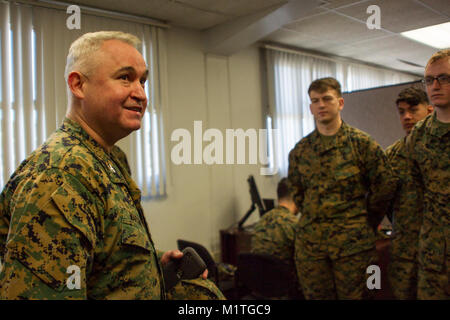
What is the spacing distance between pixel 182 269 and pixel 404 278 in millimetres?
1438

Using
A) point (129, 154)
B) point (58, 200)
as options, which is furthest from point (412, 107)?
point (129, 154)

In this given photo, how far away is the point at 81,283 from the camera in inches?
29.0

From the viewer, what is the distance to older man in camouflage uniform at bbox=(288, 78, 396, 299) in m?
2.00

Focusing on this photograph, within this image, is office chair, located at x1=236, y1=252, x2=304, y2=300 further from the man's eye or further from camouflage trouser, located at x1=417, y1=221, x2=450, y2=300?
the man's eye

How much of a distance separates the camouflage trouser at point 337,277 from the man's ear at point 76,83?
5.37 ft

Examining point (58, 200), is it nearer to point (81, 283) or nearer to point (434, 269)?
point (81, 283)

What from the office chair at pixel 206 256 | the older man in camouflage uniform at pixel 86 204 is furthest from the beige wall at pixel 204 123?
the older man in camouflage uniform at pixel 86 204

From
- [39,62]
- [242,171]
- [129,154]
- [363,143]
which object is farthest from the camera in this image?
[242,171]

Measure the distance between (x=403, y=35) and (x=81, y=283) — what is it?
4.84 m

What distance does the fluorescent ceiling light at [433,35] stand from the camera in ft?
13.6

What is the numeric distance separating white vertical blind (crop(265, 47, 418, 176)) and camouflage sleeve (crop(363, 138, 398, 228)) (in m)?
2.62

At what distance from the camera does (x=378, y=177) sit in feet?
6.64

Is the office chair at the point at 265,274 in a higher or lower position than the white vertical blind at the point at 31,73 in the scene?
lower

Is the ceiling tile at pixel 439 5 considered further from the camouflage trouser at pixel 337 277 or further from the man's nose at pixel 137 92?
the man's nose at pixel 137 92
